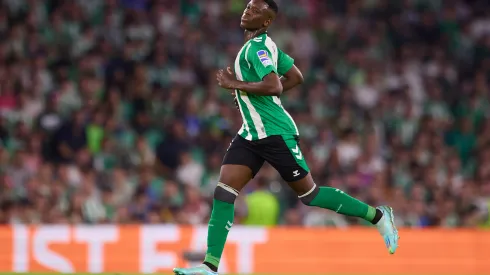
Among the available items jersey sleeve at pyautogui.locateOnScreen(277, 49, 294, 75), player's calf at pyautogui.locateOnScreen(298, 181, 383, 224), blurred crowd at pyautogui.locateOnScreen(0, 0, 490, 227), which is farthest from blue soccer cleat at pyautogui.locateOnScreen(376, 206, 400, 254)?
blurred crowd at pyautogui.locateOnScreen(0, 0, 490, 227)

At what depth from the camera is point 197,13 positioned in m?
17.8

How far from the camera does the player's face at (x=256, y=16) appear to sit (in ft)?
26.1

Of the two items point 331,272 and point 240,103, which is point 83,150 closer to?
point 331,272

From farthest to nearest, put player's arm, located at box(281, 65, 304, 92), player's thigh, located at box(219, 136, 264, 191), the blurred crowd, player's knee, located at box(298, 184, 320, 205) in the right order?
the blurred crowd, player's arm, located at box(281, 65, 304, 92), player's knee, located at box(298, 184, 320, 205), player's thigh, located at box(219, 136, 264, 191)

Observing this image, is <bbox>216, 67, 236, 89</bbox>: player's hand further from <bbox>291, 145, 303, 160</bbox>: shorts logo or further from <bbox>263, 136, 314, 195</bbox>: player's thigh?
<bbox>291, 145, 303, 160</bbox>: shorts logo

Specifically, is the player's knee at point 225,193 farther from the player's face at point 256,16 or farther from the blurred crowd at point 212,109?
the blurred crowd at point 212,109

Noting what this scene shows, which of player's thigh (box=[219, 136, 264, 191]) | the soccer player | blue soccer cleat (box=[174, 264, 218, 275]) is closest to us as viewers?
blue soccer cleat (box=[174, 264, 218, 275])

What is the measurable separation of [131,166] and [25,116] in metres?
1.89

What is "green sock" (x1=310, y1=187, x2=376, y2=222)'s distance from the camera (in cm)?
822

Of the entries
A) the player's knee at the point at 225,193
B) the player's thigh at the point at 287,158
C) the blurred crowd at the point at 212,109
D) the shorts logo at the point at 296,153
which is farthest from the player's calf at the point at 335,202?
the blurred crowd at the point at 212,109

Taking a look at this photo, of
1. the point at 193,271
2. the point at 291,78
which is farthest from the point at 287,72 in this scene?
the point at 193,271

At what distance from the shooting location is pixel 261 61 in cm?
771

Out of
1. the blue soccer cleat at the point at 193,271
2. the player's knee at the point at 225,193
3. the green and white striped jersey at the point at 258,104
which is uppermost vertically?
the green and white striped jersey at the point at 258,104

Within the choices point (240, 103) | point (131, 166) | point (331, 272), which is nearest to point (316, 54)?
point (131, 166)
